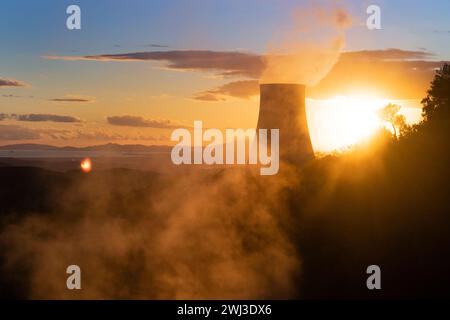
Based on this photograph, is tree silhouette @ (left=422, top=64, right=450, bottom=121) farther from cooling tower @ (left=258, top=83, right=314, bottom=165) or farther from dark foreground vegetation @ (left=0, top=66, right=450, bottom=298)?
cooling tower @ (left=258, top=83, right=314, bottom=165)

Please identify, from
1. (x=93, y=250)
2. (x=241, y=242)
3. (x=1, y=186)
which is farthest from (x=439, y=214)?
(x=1, y=186)

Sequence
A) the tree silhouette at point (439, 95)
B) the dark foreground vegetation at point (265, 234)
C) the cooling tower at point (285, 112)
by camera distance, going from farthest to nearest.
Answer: the tree silhouette at point (439, 95), the cooling tower at point (285, 112), the dark foreground vegetation at point (265, 234)

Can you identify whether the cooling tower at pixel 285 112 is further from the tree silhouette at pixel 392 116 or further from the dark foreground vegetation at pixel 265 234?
the tree silhouette at pixel 392 116

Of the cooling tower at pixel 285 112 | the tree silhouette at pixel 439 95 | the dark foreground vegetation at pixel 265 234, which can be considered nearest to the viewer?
the dark foreground vegetation at pixel 265 234

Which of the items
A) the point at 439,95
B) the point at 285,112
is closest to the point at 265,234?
the point at 285,112

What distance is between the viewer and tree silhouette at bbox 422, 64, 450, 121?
33.1 m

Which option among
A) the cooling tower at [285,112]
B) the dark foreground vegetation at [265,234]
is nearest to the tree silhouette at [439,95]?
the dark foreground vegetation at [265,234]

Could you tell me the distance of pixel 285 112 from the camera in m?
25.7

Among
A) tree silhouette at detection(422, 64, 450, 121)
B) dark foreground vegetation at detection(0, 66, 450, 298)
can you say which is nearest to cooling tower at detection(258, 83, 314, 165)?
dark foreground vegetation at detection(0, 66, 450, 298)

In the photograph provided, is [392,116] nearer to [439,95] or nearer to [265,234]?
[439,95]

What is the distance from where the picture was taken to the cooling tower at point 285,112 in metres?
25.6

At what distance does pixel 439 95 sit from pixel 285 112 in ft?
39.6

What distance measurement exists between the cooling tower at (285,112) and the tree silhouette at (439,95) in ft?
28.1

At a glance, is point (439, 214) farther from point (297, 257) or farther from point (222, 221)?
point (222, 221)
